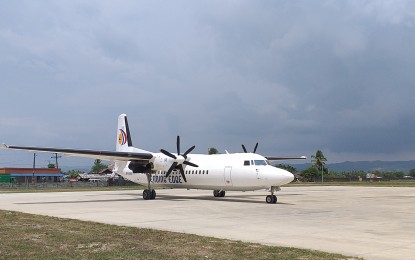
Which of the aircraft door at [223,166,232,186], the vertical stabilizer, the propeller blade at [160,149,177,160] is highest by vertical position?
the vertical stabilizer

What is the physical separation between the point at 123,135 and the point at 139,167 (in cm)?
599

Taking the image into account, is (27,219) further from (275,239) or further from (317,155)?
(317,155)

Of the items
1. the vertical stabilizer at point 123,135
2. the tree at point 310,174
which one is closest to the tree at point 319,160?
the tree at point 310,174

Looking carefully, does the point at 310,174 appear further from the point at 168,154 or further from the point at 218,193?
the point at 168,154

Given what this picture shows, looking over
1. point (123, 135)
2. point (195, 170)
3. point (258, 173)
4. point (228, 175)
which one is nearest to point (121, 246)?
point (258, 173)

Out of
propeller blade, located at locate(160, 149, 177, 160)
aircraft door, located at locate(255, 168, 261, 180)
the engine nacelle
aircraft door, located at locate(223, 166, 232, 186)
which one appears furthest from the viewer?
the engine nacelle

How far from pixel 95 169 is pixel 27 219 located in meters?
177

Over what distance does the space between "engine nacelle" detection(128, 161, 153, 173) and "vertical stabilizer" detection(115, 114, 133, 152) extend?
169 inches

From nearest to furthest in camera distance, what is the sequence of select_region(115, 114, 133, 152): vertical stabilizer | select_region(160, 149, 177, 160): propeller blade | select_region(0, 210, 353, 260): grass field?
1. select_region(0, 210, 353, 260): grass field
2. select_region(160, 149, 177, 160): propeller blade
3. select_region(115, 114, 133, 152): vertical stabilizer

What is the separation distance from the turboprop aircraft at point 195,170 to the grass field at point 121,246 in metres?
12.6

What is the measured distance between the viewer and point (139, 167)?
102 ft

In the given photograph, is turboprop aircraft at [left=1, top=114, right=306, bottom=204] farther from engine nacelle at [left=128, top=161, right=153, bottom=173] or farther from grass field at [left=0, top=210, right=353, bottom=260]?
grass field at [left=0, top=210, right=353, bottom=260]

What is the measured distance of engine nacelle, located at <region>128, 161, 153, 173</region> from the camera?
30.7 metres

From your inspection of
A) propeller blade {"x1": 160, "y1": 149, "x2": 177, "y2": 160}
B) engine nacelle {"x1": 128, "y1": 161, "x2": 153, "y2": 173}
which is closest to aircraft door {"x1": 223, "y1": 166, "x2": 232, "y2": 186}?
propeller blade {"x1": 160, "y1": 149, "x2": 177, "y2": 160}
